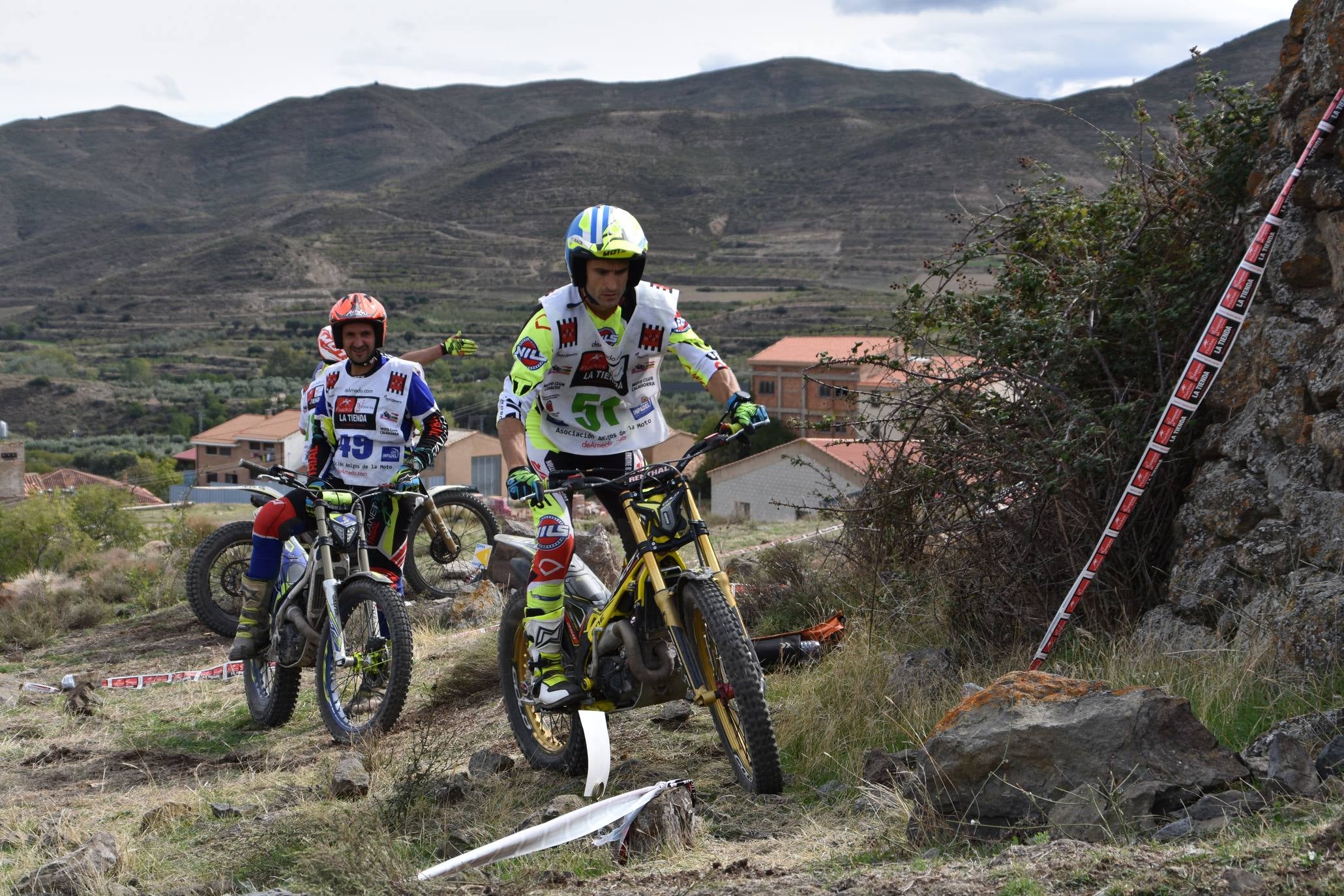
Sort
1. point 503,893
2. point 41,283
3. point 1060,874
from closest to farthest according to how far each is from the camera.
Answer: point 1060,874 < point 503,893 < point 41,283

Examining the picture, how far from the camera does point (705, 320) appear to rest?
91188 millimetres

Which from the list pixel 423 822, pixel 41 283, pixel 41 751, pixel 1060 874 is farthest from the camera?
pixel 41 283

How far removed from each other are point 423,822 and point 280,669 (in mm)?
2783

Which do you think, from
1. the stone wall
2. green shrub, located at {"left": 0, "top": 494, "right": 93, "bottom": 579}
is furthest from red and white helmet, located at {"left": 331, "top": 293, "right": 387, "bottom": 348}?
green shrub, located at {"left": 0, "top": 494, "right": 93, "bottom": 579}

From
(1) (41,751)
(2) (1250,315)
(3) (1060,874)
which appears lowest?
(1) (41,751)

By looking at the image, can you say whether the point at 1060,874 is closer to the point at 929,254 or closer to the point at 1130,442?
the point at 1130,442

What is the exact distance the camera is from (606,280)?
522 centimetres

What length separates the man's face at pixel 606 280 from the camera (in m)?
5.22

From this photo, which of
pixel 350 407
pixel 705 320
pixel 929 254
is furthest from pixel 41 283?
pixel 350 407

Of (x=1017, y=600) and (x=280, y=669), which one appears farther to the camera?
(x=280, y=669)

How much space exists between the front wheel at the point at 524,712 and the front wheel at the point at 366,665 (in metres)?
0.73

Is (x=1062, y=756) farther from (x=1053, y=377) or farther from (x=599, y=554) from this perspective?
(x=599, y=554)

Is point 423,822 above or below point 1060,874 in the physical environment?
below

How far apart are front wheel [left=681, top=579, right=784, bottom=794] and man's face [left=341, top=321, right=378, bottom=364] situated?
3519 mm
